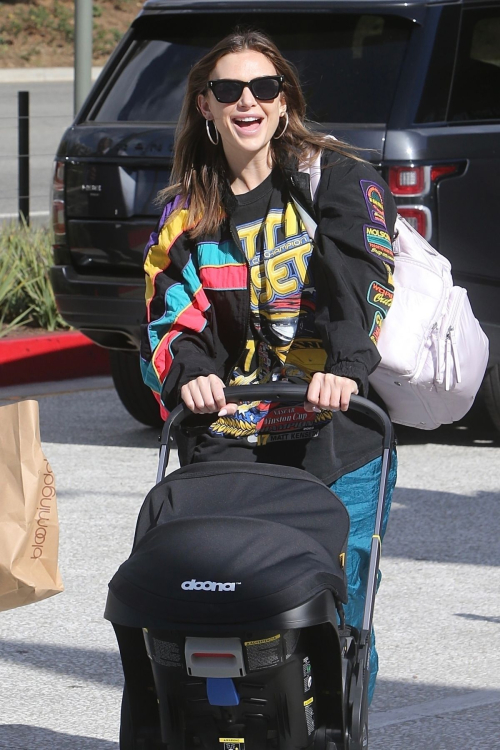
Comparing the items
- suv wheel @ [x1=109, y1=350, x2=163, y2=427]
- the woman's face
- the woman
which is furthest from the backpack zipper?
suv wheel @ [x1=109, y1=350, x2=163, y2=427]

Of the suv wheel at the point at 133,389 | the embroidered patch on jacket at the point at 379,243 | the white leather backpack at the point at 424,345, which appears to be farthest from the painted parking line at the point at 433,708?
the suv wheel at the point at 133,389

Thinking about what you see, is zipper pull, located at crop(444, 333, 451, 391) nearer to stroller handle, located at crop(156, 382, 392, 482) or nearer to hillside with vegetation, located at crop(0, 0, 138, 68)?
stroller handle, located at crop(156, 382, 392, 482)

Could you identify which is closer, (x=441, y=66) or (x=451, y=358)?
(x=451, y=358)

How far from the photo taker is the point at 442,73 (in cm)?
638

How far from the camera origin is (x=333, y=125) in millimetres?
6254

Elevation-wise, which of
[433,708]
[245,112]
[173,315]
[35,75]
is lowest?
[35,75]

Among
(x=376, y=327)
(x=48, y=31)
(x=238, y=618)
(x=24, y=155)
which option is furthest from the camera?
(x=48, y=31)

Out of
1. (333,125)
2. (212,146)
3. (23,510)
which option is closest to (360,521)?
(23,510)

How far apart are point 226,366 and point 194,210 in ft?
1.21

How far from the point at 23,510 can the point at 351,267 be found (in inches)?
35.3

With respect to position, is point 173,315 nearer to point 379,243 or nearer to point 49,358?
point 379,243

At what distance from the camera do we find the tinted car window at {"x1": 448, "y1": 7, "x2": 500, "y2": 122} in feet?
21.1

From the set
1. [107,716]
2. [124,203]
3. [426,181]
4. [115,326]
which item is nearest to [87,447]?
[115,326]

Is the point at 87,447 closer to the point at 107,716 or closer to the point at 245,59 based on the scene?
the point at 107,716
